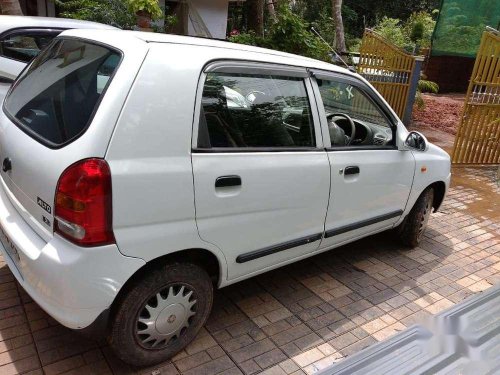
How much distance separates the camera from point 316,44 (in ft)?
23.8

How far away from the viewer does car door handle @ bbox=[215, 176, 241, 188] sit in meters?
2.47

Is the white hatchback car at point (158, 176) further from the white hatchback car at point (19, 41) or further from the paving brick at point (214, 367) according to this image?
the white hatchback car at point (19, 41)

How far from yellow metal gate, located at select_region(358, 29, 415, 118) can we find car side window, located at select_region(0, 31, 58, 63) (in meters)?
6.08

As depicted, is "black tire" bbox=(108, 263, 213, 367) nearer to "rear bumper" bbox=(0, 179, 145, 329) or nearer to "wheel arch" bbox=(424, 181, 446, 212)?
"rear bumper" bbox=(0, 179, 145, 329)

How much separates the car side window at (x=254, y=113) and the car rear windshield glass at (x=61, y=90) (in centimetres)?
57

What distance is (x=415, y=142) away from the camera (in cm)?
386

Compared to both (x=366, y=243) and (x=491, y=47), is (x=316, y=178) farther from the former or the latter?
(x=491, y=47)

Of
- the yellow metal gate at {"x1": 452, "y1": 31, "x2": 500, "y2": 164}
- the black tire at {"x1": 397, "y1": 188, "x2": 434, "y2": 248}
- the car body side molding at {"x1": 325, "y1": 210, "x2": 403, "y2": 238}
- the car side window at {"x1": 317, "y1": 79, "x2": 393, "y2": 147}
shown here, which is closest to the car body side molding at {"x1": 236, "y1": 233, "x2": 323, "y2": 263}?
the car body side molding at {"x1": 325, "y1": 210, "x2": 403, "y2": 238}

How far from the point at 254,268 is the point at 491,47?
568 centimetres

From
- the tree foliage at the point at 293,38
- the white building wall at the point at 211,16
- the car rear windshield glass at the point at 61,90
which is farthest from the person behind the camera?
the white building wall at the point at 211,16

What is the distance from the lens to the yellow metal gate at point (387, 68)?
8760 mm

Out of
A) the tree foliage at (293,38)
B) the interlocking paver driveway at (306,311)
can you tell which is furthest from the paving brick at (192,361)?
the tree foliage at (293,38)

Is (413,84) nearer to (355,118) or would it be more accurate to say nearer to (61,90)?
(355,118)

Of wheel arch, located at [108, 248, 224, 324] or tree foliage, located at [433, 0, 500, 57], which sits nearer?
wheel arch, located at [108, 248, 224, 324]
